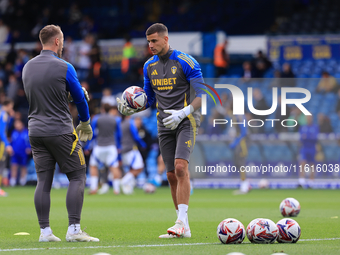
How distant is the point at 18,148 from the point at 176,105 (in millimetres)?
14998

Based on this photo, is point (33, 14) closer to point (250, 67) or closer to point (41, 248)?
point (250, 67)

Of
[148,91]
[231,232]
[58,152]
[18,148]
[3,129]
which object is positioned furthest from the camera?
[18,148]

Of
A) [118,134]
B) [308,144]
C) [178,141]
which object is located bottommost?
[308,144]

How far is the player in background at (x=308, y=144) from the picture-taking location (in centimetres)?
1909

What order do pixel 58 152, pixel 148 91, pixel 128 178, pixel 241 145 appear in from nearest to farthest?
pixel 58 152, pixel 148 91, pixel 241 145, pixel 128 178

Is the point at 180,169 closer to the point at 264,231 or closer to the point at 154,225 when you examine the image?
the point at 264,231

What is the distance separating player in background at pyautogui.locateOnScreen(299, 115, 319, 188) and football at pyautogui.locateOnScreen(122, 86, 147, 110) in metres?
12.6

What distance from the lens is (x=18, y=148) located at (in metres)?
A: 21.1

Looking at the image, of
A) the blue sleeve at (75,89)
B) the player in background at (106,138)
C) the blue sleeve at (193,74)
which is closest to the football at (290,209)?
the blue sleeve at (193,74)

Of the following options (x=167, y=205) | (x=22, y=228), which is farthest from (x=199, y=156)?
(x=22, y=228)

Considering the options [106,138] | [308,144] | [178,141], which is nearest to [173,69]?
[178,141]

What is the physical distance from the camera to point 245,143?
56.1 ft

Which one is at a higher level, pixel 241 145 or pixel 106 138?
pixel 106 138

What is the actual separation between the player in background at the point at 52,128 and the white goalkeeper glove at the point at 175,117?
1.07 m
